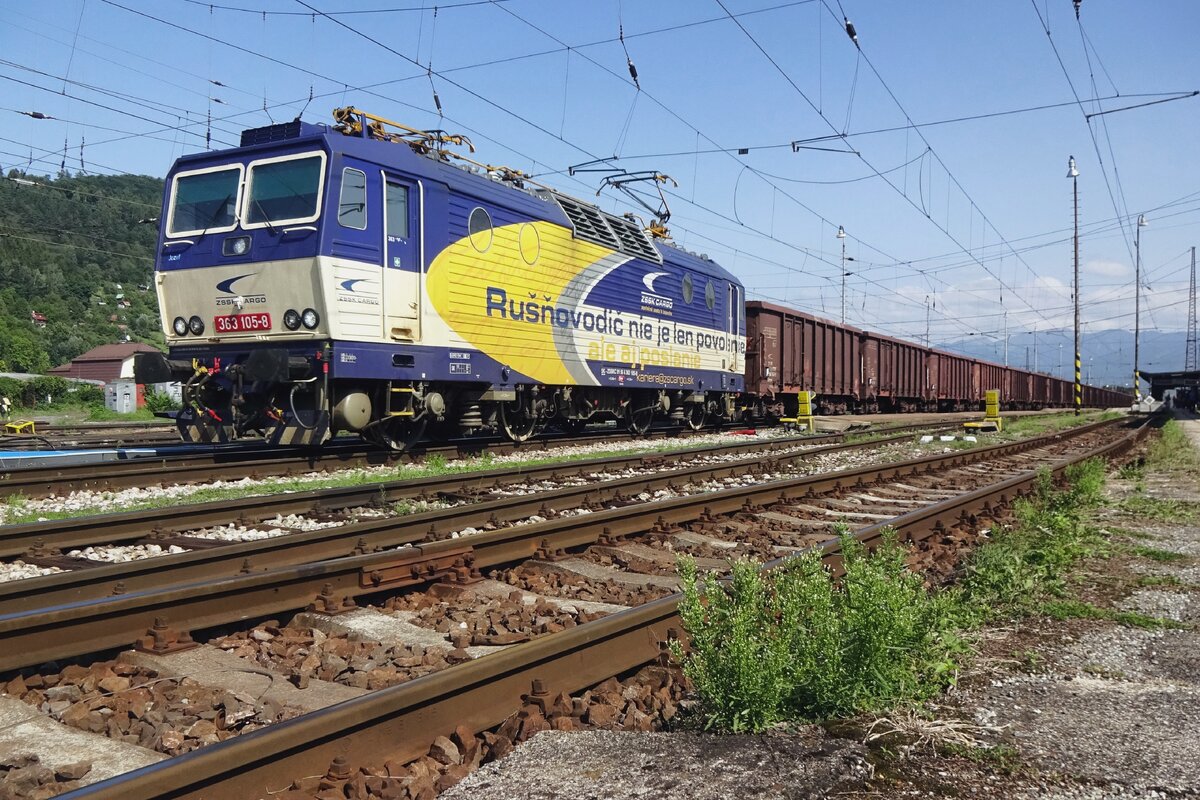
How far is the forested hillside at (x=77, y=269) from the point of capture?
76.2 metres

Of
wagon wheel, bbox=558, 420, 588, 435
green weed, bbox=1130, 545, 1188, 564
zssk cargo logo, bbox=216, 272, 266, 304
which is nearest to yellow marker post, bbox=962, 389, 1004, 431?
wagon wheel, bbox=558, 420, 588, 435

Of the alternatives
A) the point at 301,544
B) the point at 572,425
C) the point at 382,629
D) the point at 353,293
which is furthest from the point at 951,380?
the point at 382,629

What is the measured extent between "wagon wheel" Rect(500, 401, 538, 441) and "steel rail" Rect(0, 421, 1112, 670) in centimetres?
656

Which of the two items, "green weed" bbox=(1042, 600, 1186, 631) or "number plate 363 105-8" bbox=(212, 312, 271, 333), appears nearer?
"green weed" bbox=(1042, 600, 1186, 631)

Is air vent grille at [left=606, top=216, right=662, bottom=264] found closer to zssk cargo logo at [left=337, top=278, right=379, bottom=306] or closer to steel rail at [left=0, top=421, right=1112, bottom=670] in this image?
zssk cargo logo at [left=337, top=278, right=379, bottom=306]

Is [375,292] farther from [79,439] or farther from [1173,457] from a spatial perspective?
[1173,457]

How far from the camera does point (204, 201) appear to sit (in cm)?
1098

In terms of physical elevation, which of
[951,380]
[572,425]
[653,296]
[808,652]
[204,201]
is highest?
[204,201]

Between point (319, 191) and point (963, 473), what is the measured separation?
32.1 feet

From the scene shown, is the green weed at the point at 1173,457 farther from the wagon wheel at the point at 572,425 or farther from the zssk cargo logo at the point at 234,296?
the zssk cargo logo at the point at 234,296

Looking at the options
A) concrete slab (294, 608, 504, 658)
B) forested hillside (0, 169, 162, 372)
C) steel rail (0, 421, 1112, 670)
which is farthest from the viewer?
forested hillside (0, 169, 162, 372)

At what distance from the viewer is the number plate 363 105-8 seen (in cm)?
1050

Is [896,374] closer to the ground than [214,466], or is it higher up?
higher up

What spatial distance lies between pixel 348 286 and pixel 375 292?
1.39ft
